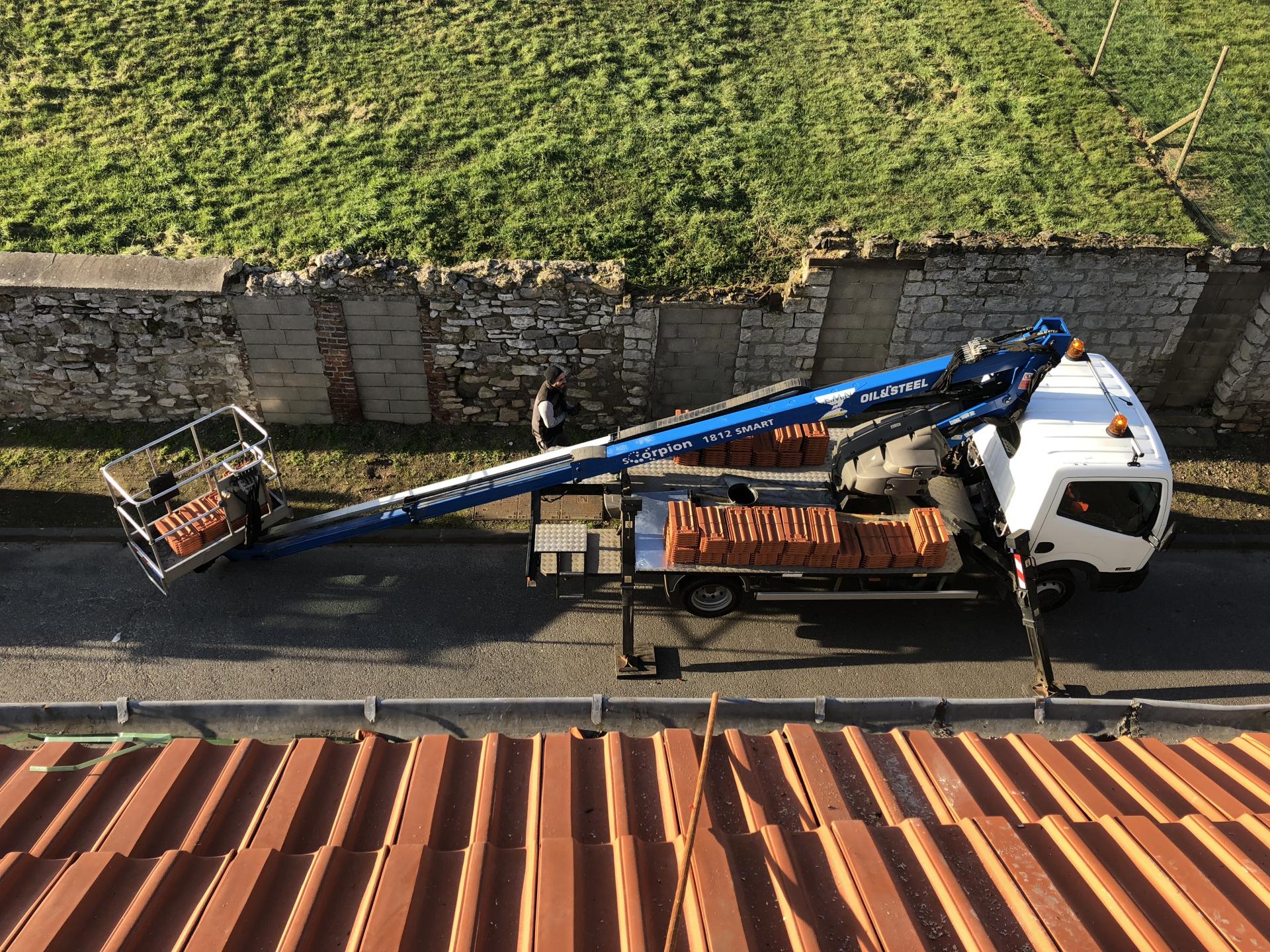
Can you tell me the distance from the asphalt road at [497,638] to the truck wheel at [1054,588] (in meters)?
0.35

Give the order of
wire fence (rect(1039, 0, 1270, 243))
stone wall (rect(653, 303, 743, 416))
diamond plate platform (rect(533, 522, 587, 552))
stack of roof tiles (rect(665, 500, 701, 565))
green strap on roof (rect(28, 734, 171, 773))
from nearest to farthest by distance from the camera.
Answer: green strap on roof (rect(28, 734, 171, 773)) → stack of roof tiles (rect(665, 500, 701, 565)) → diamond plate platform (rect(533, 522, 587, 552)) → stone wall (rect(653, 303, 743, 416)) → wire fence (rect(1039, 0, 1270, 243))

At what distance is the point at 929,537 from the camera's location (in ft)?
27.4

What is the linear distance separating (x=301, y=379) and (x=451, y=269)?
9.00 feet

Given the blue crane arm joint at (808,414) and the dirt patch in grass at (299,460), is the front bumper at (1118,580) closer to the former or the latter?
the blue crane arm joint at (808,414)

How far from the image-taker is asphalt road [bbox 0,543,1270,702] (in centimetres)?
869

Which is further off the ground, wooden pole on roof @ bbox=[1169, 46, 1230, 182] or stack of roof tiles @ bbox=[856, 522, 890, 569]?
wooden pole on roof @ bbox=[1169, 46, 1230, 182]

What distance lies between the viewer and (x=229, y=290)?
10477 millimetres

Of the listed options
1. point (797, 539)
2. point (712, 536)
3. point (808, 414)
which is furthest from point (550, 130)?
point (797, 539)

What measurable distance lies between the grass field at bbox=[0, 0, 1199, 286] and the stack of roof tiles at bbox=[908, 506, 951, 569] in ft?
16.9

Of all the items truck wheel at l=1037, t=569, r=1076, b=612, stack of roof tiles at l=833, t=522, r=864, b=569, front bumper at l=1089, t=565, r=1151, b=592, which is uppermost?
stack of roof tiles at l=833, t=522, r=864, b=569

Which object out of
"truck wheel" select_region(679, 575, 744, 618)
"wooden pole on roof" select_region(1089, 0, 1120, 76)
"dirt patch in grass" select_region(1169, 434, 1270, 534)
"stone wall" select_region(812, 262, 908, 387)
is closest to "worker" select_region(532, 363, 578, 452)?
"truck wheel" select_region(679, 575, 744, 618)

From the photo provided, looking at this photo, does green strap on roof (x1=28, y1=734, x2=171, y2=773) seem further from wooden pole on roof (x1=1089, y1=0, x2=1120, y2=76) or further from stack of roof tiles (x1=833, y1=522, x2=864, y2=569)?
wooden pole on roof (x1=1089, y1=0, x2=1120, y2=76)

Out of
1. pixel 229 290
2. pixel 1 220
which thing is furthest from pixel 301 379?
pixel 1 220

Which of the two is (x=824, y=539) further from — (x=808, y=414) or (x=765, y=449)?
→ (x=765, y=449)
